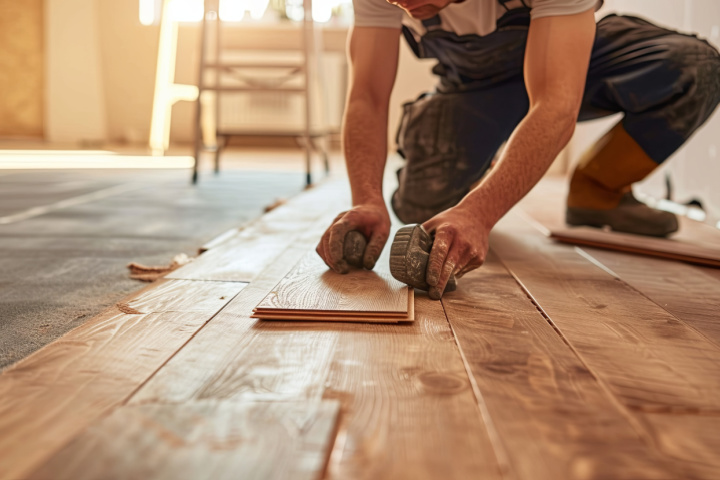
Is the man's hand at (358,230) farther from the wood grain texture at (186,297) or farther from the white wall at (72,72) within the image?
the white wall at (72,72)

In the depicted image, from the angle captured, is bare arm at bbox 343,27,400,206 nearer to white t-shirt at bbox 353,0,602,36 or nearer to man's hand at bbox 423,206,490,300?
white t-shirt at bbox 353,0,602,36

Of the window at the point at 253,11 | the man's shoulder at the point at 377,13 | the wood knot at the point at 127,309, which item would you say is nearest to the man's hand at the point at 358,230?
the wood knot at the point at 127,309

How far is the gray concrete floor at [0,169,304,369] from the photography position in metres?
1.11

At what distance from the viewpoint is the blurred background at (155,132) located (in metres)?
1.58

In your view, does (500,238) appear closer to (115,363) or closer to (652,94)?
(652,94)

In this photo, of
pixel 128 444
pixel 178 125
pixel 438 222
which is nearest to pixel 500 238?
pixel 438 222

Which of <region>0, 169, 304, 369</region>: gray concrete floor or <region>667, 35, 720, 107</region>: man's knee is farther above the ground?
<region>667, 35, 720, 107</region>: man's knee

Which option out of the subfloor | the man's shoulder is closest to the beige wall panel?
the subfloor

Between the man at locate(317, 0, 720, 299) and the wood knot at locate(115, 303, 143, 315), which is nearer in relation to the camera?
the wood knot at locate(115, 303, 143, 315)

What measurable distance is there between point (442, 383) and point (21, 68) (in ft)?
20.5

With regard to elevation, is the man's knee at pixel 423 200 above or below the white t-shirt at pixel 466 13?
below

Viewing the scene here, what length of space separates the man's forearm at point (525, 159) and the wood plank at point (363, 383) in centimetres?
28

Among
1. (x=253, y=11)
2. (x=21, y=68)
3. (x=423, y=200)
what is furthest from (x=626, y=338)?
(x=21, y=68)

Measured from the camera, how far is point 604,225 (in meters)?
1.99
